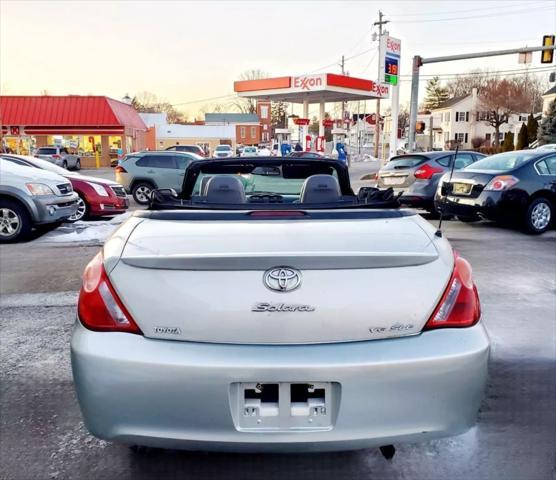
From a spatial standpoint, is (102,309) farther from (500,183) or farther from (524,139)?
(524,139)

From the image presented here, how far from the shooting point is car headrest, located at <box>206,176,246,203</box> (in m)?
3.38

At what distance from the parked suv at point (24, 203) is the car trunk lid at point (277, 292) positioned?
23.5 ft

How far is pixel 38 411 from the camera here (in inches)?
123

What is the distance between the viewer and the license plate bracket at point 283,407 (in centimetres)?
198

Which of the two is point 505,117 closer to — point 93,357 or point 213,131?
point 213,131

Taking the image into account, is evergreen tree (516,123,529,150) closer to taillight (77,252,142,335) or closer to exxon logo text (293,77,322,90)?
exxon logo text (293,77,322,90)

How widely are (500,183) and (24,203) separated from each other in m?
7.92

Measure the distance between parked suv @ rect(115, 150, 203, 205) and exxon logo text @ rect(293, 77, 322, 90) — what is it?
68.8 feet

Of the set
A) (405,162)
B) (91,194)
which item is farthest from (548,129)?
(91,194)

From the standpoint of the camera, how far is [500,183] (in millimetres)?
8945

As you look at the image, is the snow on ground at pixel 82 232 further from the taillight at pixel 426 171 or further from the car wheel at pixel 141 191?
the taillight at pixel 426 171

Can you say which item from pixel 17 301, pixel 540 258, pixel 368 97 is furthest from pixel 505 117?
pixel 17 301

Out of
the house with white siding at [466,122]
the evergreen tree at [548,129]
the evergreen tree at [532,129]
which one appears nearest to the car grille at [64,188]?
the evergreen tree at [548,129]

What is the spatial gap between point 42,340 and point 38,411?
127cm
